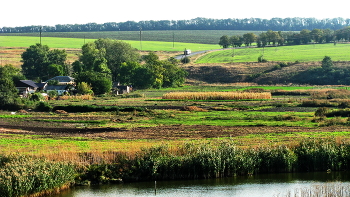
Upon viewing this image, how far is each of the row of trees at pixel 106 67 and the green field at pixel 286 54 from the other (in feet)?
88.7

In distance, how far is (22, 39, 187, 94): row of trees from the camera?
102 m

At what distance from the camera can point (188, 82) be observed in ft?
407

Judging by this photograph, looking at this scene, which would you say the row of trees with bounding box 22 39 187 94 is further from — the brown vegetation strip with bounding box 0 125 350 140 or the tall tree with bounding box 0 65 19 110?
the brown vegetation strip with bounding box 0 125 350 140

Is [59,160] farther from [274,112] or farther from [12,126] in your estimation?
[274,112]

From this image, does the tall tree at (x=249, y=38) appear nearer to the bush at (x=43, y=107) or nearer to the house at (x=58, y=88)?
the house at (x=58, y=88)

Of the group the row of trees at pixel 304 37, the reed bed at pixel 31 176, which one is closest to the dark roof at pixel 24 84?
the reed bed at pixel 31 176

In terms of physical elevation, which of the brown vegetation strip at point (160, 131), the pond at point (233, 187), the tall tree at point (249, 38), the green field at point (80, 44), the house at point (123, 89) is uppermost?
the tall tree at point (249, 38)

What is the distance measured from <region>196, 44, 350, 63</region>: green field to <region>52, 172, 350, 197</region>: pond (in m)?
97.8

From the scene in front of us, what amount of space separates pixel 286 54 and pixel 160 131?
3989 inches

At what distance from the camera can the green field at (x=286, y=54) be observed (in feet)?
445

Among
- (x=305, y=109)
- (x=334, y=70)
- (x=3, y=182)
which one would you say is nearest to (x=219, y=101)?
(x=305, y=109)

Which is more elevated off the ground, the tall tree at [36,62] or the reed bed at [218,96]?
the tall tree at [36,62]

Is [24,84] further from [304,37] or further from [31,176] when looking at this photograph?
[304,37]

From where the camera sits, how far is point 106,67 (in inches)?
4422
